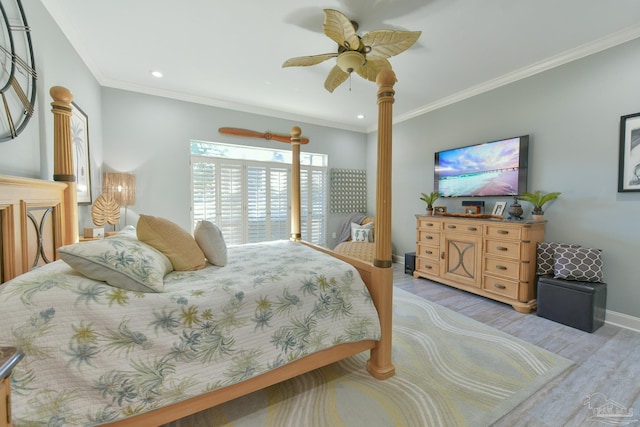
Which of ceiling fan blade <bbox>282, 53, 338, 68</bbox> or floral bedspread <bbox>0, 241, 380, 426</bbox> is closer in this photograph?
floral bedspread <bbox>0, 241, 380, 426</bbox>

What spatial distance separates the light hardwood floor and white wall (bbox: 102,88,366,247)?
3814 mm

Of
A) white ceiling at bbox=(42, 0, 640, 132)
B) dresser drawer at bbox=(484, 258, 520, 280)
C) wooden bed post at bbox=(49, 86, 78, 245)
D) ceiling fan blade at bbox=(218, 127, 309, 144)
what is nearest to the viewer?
wooden bed post at bbox=(49, 86, 78, 245)

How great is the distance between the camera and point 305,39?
2.35 metres

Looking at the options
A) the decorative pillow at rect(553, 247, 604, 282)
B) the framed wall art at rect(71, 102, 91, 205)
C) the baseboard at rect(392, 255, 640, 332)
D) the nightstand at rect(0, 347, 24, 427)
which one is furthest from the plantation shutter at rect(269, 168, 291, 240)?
the baseboard at rect(392, 255, 640, 332)

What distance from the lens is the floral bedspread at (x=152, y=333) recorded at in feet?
3.00

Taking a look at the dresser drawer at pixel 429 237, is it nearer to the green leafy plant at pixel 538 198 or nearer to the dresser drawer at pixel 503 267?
the dresser drawer at pixel 503 267

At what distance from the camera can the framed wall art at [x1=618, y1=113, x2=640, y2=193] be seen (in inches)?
86.7

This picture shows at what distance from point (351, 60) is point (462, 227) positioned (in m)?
2.38

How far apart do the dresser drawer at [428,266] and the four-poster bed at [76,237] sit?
2.11m

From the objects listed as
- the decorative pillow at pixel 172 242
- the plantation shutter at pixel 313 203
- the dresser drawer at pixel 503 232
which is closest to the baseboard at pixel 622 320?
the dresser drawer at pixel 503 232

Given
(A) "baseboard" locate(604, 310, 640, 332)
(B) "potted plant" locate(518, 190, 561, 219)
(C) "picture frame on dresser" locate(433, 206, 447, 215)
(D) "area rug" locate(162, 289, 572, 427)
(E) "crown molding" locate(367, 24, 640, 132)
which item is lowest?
(D) "area rug" locate(162, 289, 572, 427)

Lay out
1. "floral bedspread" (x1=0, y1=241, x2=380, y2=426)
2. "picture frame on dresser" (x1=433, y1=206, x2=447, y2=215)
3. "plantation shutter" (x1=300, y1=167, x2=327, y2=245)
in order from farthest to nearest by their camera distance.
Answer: "plantation shutter" (x1=300, y1=167, x2=327, y2=245) → "picture frame on dresser" (x1=433, y1=206, x2=447, y2=215) → "floral bedspread" (x1=0, y1=241, x2=380, y2=426)

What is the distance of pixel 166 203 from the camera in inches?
141

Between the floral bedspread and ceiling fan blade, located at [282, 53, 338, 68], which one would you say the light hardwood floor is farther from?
ceiling fan blade, located at [282, 53, 338, 68]
